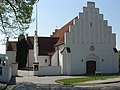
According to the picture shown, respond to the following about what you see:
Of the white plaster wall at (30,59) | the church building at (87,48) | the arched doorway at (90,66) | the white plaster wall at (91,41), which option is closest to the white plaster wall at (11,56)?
the white plaster wall at (30,59)

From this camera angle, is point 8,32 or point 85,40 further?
point 85,40

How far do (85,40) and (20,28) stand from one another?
2599cm

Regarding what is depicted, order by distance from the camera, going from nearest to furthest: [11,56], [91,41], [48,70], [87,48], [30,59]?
[48,70]
[87,48]
[91,41]
[11,56]
[30,59]

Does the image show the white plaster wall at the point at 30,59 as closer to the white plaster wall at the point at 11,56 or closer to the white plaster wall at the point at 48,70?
the white plaster wall at the point at 11,56

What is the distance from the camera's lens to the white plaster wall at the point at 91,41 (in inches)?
1797

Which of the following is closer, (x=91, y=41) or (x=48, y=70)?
(x=48, y=70)

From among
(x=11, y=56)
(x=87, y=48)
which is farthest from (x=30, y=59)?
(x=87, y=48)

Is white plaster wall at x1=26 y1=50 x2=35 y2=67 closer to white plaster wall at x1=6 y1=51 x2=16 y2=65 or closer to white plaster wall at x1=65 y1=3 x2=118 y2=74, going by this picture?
white plaster wall at x1=6 y1=51 x2=16 y2=65

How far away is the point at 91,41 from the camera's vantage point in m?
46.9

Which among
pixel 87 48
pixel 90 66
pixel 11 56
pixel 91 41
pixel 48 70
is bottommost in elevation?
pixel 48 70

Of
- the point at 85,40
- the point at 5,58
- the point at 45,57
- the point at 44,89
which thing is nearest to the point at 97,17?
the point at 85,40

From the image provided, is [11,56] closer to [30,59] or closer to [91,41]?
[30,59]

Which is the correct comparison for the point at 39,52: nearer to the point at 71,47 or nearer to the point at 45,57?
the point at 45,57

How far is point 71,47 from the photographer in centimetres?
4566
